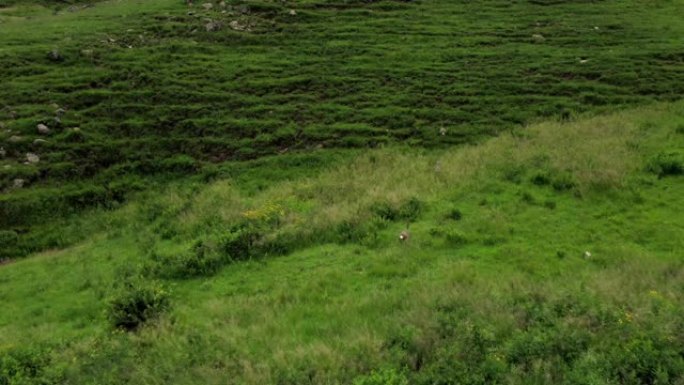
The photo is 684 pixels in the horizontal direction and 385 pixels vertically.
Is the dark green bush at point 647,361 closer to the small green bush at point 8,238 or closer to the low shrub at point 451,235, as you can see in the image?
the low shrub at point 451,235

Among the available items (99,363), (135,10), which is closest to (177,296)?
(99,363)

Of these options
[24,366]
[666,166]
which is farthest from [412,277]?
[666,166]

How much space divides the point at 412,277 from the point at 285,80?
70.4 ft

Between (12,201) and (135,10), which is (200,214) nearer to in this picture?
(12,201)

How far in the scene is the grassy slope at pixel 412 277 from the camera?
1130 centimetres

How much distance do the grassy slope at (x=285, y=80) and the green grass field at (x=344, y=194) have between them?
0.57 feet

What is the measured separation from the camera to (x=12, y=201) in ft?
82.9

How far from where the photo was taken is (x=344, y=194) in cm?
2292

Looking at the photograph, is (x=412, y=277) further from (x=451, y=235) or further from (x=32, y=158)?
(x=32, y=158)

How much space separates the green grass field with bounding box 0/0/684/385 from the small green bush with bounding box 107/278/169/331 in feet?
0.27

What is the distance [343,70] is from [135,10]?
1939cm

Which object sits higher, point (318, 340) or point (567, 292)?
point (567, 292)

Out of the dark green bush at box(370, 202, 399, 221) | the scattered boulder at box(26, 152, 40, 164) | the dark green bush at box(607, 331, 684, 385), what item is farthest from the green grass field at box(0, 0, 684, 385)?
the scattered boulder at box(26, 152, 40, 164)

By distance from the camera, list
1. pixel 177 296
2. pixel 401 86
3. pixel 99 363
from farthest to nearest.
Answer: pixel 401 86
pixel 177 296
pixel 99 363
